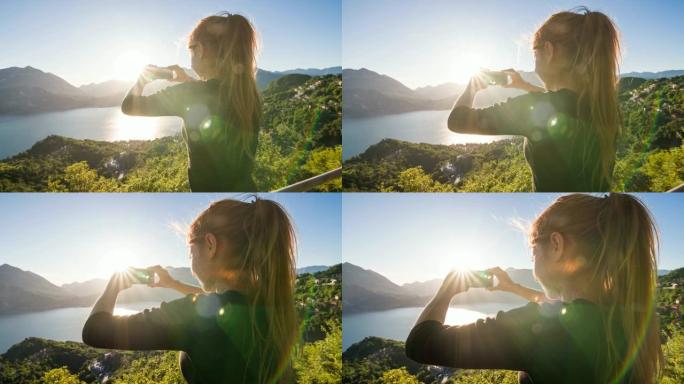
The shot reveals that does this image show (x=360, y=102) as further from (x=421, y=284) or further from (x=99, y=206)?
(x=99, y=206)

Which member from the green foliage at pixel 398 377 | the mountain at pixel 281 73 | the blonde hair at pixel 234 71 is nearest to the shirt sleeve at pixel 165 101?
the blonde hair at pixel 234 71

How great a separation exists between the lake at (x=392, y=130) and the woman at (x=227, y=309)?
2.18ft

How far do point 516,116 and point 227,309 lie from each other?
52.4 inches

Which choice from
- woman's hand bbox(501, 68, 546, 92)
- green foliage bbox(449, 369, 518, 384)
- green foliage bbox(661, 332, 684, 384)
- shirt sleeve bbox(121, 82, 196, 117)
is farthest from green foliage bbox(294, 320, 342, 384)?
green foliage bbox(661, 332, 684, 384)

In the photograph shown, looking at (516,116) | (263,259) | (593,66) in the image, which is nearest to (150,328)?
(263,259)

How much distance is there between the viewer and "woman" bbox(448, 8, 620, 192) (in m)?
2.47

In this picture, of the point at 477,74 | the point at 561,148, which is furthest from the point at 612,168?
the point at 477,74

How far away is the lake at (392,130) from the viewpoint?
310 cm

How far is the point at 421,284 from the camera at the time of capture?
314 centimetres

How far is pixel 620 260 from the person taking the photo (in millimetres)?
2311

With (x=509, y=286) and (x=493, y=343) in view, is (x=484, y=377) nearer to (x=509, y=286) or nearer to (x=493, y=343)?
(x=509, y=286)

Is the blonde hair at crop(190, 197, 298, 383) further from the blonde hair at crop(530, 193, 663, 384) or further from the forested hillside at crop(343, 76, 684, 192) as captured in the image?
the blonde hair at crop(530, 193, 663, 384)

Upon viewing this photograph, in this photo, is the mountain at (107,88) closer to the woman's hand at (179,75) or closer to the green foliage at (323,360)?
the woman's hand at (179,75)

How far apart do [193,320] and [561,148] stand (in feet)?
5.15
